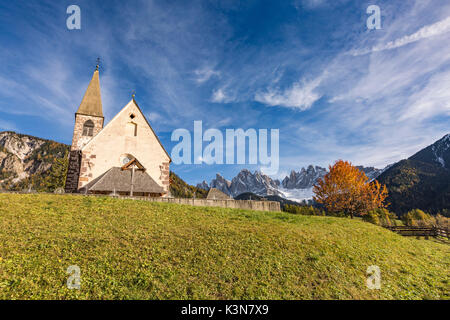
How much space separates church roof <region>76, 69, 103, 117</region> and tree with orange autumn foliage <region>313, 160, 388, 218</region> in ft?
136

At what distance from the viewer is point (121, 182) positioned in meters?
23.2

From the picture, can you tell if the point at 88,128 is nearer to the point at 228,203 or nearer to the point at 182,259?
the point at 228,203

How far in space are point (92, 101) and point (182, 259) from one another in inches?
1348

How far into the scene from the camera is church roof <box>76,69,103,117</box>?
33.0 m

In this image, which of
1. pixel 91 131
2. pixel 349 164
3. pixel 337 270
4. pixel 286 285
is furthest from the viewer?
pixel 349 164

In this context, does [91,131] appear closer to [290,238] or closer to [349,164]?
[290,238]

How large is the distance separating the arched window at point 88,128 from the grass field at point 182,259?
20.3m

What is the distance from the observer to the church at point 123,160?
23312 mm

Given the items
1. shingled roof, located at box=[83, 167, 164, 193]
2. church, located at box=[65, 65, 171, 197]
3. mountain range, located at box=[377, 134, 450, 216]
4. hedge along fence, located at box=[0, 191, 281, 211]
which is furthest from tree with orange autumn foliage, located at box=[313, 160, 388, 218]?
mountain range, located at box=[377, 134, 450, 216]

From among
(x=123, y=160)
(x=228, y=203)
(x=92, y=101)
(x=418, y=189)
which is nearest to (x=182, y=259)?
(x=228, y=203)
